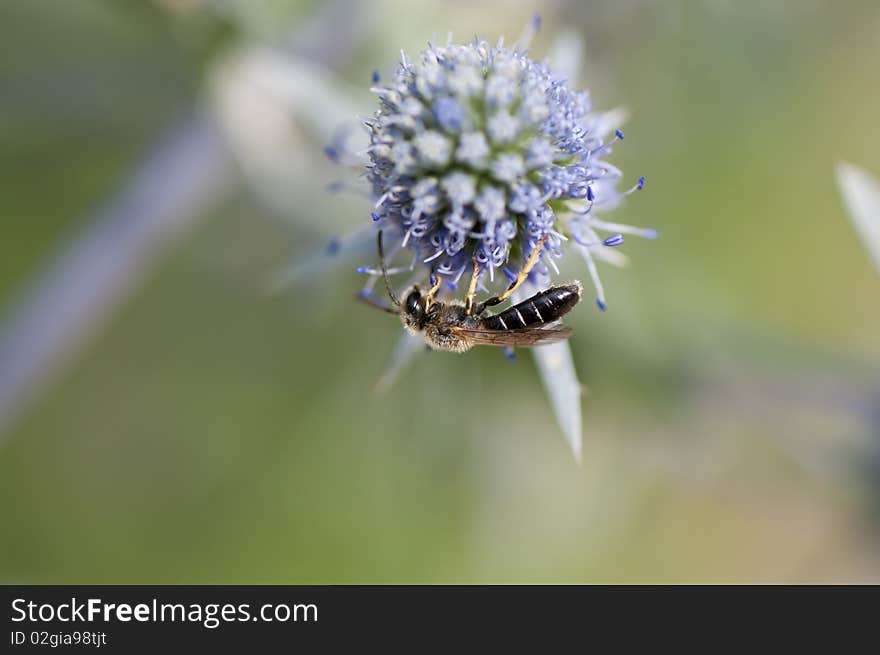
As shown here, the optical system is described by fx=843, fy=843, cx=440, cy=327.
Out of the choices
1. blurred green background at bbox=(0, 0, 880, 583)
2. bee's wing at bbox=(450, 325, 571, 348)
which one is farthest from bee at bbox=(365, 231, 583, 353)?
blurred green background at bbox=(0, 0, 880, 583)

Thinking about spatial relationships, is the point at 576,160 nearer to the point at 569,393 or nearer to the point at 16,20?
the point at 569,393

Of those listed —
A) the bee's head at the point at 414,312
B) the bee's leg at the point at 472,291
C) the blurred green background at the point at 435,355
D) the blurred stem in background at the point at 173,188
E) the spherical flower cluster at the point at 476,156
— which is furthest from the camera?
the blurred green background at the point at 435,355

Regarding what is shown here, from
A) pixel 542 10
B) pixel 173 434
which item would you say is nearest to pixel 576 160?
pixel 542 10

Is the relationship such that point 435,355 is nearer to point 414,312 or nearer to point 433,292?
point 414,312

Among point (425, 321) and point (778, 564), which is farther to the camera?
point (778, 564)

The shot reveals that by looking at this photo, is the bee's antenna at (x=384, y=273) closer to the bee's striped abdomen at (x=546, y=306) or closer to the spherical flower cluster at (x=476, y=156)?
the spherical flower cluster at (x=476, y=156)

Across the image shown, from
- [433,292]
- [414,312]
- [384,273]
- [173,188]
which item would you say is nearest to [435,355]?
[414,312]

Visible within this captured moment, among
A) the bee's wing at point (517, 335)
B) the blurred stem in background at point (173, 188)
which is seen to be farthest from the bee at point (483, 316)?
the blurred stem in background at point (173, 188)
